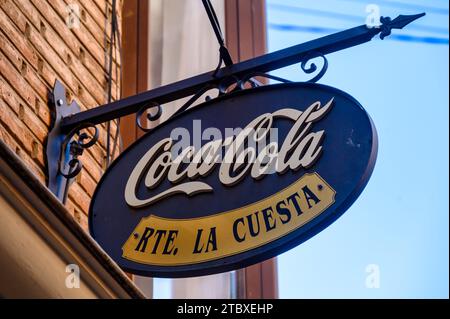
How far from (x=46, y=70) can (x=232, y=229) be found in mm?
1333

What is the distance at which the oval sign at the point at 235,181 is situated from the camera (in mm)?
3957

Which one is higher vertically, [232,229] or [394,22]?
[394,22]

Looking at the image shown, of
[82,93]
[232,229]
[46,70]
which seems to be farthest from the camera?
[82,93]

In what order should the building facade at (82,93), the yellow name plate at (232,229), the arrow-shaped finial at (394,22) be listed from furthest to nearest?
the arrow-shaped finial at (394,22), the yellow name plate at (232,229), the building facade at (82,93)

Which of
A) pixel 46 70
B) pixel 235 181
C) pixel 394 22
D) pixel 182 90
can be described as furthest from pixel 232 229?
pixel 46 70

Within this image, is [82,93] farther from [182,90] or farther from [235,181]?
[235,181]

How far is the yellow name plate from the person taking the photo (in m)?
3.95

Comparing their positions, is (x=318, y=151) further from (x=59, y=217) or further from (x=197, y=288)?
(x=197, y=288)

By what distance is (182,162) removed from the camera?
169 inches

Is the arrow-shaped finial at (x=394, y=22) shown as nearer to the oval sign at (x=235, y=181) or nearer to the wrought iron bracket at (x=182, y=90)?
the wrought iron bracket at (x=182, y=90)

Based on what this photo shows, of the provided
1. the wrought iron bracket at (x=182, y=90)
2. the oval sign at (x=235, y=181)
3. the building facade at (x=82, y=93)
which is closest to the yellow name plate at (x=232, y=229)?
the oval sign at (x=235, y=181)

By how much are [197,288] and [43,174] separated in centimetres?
254

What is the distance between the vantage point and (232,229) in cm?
401
